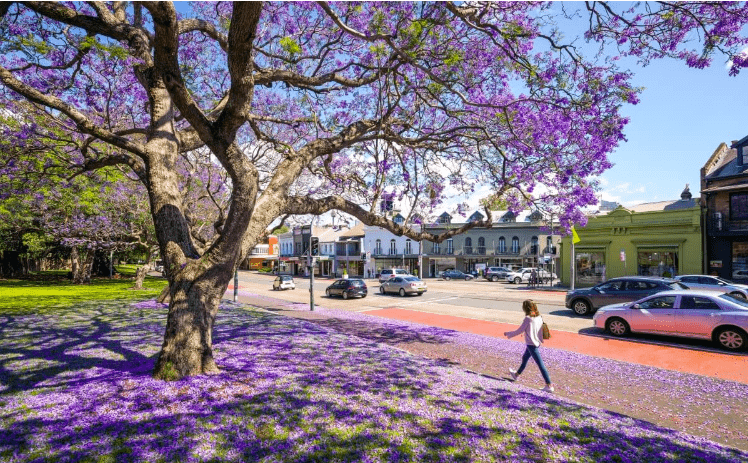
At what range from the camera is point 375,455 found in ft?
12.4

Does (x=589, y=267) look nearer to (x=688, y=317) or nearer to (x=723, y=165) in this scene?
(x=723, y=165)

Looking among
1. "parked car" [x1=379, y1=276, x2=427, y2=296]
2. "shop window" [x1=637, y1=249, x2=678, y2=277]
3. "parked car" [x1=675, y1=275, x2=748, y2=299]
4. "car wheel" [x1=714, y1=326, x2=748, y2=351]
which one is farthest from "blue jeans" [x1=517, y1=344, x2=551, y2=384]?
"shop window" [x1=637, y1=249, x2=678, y2=277]

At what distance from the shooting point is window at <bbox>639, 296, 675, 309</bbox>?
1044cm

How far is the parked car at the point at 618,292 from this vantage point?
14102 mm

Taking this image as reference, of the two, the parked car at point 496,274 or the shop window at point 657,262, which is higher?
the shop window at point 657,262

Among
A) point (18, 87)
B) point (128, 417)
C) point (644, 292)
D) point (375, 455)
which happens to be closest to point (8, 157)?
point (18, 87)

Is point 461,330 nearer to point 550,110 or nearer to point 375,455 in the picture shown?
point 550,110

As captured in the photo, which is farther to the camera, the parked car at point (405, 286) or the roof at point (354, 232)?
the roof at point (354, 232)

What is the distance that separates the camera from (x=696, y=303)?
994 centimetres

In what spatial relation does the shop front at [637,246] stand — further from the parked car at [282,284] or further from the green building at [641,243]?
the parked car at [282,284]

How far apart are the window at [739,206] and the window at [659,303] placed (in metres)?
22.9

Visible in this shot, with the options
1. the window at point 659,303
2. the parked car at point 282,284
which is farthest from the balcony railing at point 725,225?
the parked car at point 282,284

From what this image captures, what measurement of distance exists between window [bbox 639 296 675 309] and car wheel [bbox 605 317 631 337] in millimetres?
735

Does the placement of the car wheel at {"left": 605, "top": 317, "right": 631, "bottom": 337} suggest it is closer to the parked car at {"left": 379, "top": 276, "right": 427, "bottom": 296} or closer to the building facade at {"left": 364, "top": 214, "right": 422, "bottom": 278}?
the parked car at {"left": 379, "top": 276, "right": 427, "bottom": 296}
